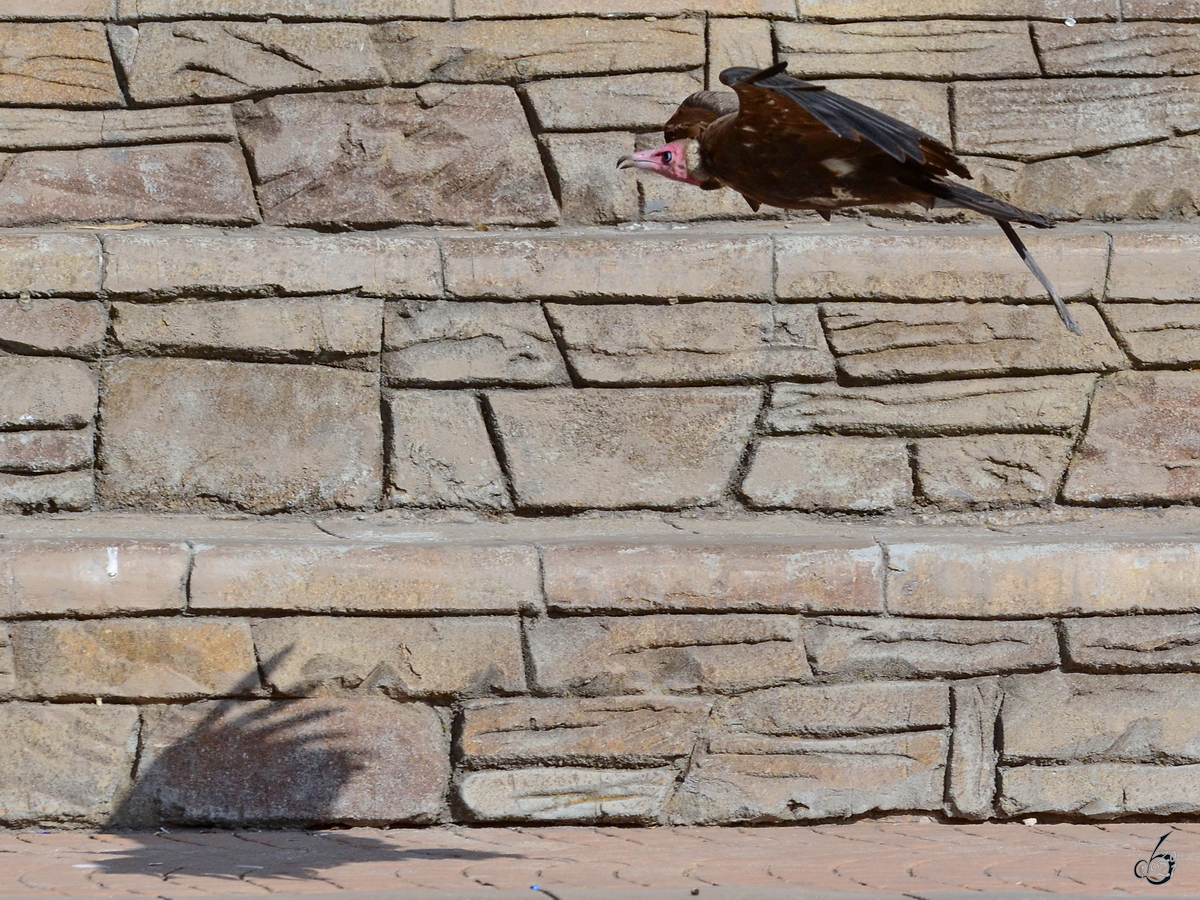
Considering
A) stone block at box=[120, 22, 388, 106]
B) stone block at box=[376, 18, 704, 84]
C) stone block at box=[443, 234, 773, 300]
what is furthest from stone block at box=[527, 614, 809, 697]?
stone block at box=[120, 22, 388, 106]

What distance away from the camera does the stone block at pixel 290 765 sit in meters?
4.03

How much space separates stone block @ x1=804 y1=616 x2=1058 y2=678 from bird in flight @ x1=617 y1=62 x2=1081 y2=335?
1.57m

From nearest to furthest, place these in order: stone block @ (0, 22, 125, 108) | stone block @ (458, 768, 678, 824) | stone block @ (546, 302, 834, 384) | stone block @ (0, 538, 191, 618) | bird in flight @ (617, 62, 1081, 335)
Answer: bird in flight @ (617, 62, 1081, 335) → stone block @ (0, 538, 191, 618) → stone block @ (458, 768, 678, 824) → stone block @ (546, 302, 834, 384) → stone block @ (0, 22, 125, 108)

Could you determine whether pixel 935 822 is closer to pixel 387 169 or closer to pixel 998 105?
pixel 998 105

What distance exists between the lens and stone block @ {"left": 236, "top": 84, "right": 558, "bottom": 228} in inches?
179

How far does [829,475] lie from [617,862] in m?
1.53

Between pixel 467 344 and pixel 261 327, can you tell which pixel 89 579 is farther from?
pixel 467 344

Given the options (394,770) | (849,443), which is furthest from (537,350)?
(394,770)

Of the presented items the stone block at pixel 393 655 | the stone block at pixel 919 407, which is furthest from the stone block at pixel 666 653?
the stone block at pixel 919 407

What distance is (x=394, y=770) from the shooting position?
408 cm

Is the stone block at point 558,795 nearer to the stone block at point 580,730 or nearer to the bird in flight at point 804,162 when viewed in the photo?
the stone block at point 580,730

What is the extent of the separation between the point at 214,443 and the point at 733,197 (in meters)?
1.97

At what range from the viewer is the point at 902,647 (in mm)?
4156

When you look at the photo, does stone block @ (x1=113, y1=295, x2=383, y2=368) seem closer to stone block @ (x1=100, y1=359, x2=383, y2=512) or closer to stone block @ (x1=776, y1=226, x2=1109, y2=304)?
stone block @ (x1=100, y1=359, x2=383, y2=512)
